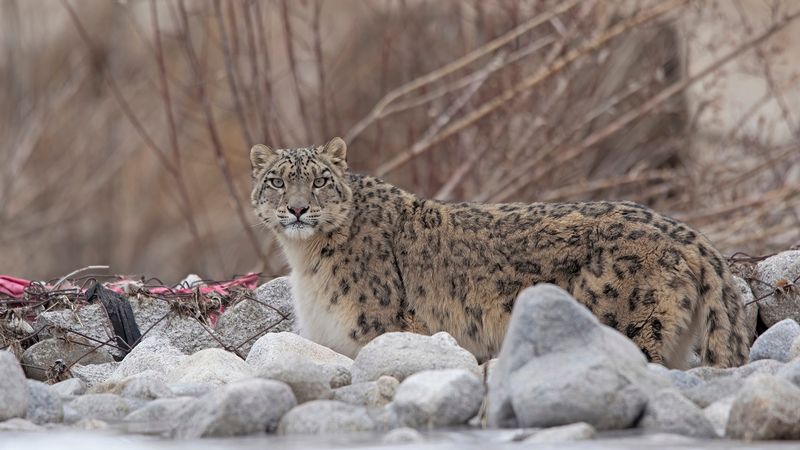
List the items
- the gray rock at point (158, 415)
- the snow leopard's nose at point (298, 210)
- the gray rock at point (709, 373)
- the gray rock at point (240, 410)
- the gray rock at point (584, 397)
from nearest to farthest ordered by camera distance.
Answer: the gray rock at point (584, 397) < the gray rock at point (240, 410) < the gray rock at point (158, 415) < the gray rock at point (709, 373) < the snow leopard's nose at point (298, 210)

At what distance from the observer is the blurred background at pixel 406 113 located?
1117 cm

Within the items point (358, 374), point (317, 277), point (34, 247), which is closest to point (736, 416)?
point (358, 374)

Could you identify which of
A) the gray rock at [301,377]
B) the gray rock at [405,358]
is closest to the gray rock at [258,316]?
the gray rock at [405,358]

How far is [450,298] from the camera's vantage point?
6.94 meters

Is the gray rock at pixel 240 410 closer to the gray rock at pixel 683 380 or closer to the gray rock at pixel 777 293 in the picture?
the gray rock at pixel 683 380

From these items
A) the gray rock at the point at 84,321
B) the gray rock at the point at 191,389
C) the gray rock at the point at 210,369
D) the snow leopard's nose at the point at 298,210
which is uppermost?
the snow leopard's nose at the point at 298,210

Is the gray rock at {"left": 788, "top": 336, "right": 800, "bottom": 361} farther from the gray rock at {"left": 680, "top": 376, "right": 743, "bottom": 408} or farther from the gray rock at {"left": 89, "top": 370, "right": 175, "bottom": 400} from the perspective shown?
the gray rock at {"left": 89, "top": 370, "right": 175, "bottom": 400}

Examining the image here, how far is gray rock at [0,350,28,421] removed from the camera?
5312 mm

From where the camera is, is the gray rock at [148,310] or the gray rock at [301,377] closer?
the gray rock at [301,377]

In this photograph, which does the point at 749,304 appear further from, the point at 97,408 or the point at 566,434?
the point at 97,408

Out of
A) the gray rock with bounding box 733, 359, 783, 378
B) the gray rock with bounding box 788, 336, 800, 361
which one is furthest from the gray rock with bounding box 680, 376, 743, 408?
the gray rock with bounding box 788, 336, 800, 361

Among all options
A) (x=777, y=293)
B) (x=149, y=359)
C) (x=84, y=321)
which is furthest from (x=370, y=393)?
(x=777, y=293)

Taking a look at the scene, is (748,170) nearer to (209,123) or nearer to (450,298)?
(209,123)

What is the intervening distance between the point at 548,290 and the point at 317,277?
240 centimetres
